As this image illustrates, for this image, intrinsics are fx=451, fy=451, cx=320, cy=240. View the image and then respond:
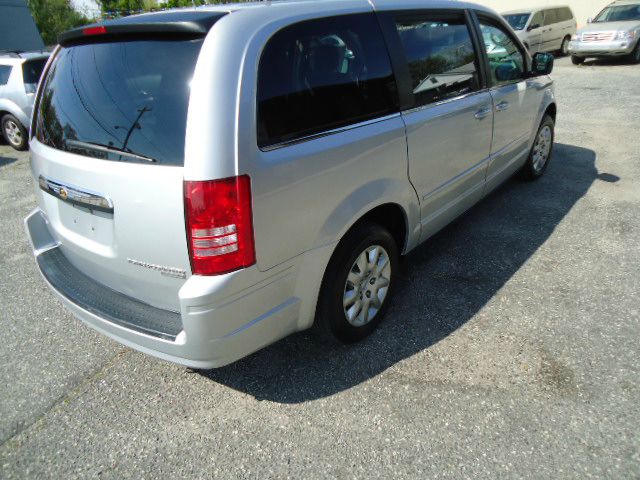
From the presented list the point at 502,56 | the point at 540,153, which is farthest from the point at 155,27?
the point at 540,153

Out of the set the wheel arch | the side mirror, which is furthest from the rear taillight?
the side mirror

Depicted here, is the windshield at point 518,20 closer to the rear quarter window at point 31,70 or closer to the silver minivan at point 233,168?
the rear quarter window at point 31,70

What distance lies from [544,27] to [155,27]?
15.2 metres

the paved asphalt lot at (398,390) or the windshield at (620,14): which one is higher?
the windshield at (620,14)

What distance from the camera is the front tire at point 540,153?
473 centimetres

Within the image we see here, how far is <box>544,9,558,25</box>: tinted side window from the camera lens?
13.9 meters

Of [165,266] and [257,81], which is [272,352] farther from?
[257,81]

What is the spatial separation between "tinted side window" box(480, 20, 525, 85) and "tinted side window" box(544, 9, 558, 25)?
12.1 m

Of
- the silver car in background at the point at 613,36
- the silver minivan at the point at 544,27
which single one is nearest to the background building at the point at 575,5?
the silver minivan at the point at 544,27

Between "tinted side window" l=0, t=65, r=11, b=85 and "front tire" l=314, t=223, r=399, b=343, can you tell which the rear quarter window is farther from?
"front tire" l=314, t=223, r=399, b=343

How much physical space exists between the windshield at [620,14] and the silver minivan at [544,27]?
1287mm

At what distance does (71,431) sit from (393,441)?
62.4 inches

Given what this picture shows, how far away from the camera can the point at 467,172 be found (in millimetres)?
3367

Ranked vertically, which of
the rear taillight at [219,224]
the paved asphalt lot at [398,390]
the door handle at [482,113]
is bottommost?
the paved asphalt lot at [398,390]
